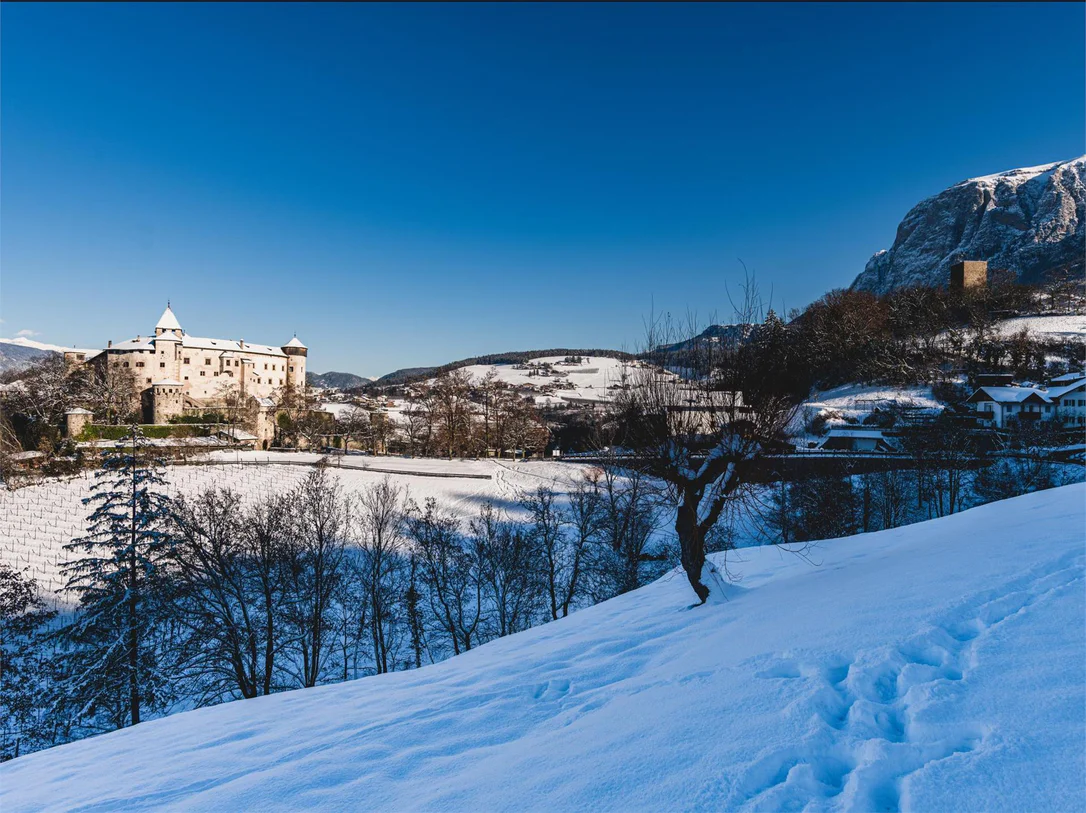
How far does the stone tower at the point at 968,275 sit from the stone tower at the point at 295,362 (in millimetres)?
100208

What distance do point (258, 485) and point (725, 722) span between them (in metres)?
38.1

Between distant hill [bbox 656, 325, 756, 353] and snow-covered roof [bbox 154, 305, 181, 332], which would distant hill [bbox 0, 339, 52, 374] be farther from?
distant hill [bbox 656, 325, 756, 353]

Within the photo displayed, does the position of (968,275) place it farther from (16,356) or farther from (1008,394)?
(16,356)

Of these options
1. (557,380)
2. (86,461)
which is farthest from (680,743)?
(557,380)

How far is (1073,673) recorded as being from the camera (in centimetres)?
262

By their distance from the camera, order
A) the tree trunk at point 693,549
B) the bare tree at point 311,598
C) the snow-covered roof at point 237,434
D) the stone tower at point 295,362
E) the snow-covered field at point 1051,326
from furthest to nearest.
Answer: the stone tower at point 295,362 < the snow-covered field at point 1051,326 < the snow-covered roof at point 237,434 < the bare tree at point 311,598 < the tree trunk at point 693,549

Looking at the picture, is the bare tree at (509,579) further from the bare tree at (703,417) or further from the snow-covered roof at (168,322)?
the snow-covered roof at (168,322)

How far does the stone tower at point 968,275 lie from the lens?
228 feet

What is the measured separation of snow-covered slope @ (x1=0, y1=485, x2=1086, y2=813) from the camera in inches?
89.8

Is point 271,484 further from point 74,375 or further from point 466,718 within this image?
point 74,375

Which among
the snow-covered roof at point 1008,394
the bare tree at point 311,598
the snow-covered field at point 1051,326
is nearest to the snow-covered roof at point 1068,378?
the snow-covered roof at point 1008,394

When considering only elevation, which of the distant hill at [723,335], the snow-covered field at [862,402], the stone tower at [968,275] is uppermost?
the stone tower at [968,275]

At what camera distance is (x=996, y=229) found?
118m

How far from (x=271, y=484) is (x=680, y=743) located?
3797cm
